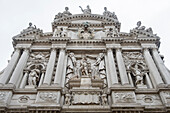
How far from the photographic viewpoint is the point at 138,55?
13078mm

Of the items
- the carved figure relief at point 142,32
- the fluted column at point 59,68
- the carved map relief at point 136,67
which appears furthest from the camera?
the carved figure relief at point 142,32

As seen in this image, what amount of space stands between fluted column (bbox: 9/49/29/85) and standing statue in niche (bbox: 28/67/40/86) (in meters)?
0.61

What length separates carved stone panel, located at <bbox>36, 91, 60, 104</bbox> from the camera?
922 centimetres

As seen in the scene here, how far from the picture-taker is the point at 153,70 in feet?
37.3

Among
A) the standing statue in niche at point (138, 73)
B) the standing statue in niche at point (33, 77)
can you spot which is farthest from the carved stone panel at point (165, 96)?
the standing statue in niche at point (33, 77)

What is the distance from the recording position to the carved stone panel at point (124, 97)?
9.24 meters

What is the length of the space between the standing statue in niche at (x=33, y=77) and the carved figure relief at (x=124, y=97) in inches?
179

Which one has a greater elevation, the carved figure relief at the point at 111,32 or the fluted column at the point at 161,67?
the carved figure relief at the point at 111,32

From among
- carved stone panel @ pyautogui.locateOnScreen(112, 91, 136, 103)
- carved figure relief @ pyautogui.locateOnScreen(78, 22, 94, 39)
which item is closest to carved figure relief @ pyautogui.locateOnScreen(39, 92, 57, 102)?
carved stone panel @ pyautogui.locateOnScreen(112, 91, 136, 103)

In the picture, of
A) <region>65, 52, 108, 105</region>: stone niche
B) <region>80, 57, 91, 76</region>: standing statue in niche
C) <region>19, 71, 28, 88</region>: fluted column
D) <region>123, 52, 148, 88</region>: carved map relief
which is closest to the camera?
<region>65, 52, 108, 105</region>: stone niche

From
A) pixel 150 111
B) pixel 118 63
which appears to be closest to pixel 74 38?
pixel 118 63

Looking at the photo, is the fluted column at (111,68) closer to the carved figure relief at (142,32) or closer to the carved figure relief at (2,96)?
the carved figure relief at (142,32)

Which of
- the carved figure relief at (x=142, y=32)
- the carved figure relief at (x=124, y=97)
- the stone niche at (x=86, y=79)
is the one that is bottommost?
the carved figure relief at (x=124, y=97)

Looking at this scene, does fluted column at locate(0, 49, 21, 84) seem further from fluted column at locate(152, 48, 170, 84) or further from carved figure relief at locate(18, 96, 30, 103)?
fluted column at locate(152, 48, 170, 84)
